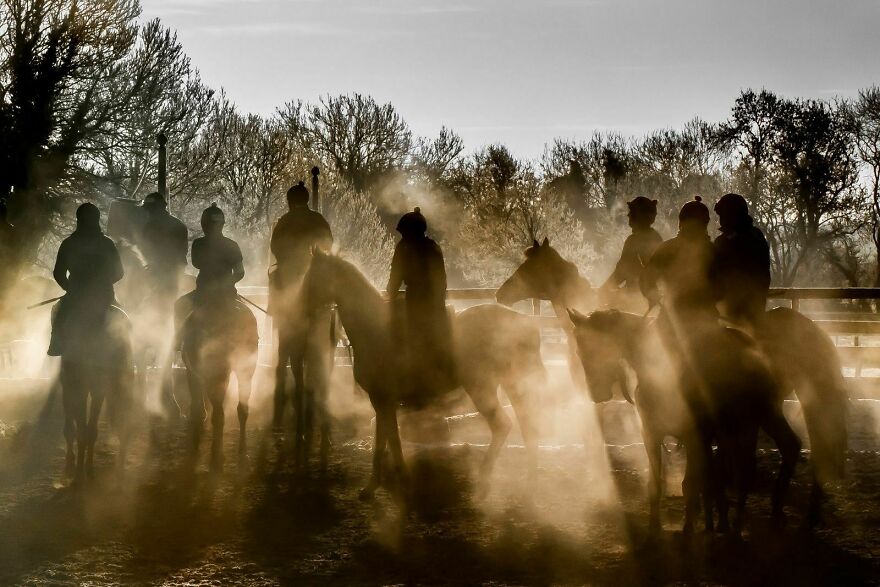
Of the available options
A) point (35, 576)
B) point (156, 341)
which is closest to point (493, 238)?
point (156, 341)

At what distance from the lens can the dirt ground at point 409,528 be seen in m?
5.65

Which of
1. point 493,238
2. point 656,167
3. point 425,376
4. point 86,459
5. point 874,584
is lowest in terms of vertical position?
point 874,584

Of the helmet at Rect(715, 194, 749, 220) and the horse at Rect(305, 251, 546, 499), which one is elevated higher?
the helmet at Rect(715, 194, 749, 220)

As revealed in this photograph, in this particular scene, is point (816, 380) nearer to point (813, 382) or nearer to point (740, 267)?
point (813, 382)

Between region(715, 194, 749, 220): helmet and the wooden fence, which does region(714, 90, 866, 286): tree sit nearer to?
the wooden fence

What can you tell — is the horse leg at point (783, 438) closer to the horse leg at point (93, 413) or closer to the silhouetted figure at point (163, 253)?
the horse leg at point (93, 413)

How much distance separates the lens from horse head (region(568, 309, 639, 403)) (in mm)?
6492

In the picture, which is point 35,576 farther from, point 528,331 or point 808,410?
point 808,410

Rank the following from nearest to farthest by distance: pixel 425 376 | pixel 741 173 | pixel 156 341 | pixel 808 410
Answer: pixel 808 410 < pixel 425 376 < pixel 156 341 < pixel 741 173

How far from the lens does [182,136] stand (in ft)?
102

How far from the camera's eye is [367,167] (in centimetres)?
4269

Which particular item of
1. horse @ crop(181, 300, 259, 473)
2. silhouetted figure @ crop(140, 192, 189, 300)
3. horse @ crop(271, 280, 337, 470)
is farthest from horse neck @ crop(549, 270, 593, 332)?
silhouetted figure @ crop(140, 192, 189, 300)

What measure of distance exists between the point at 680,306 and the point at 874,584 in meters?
1.94

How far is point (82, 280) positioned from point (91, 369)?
2.48ft
